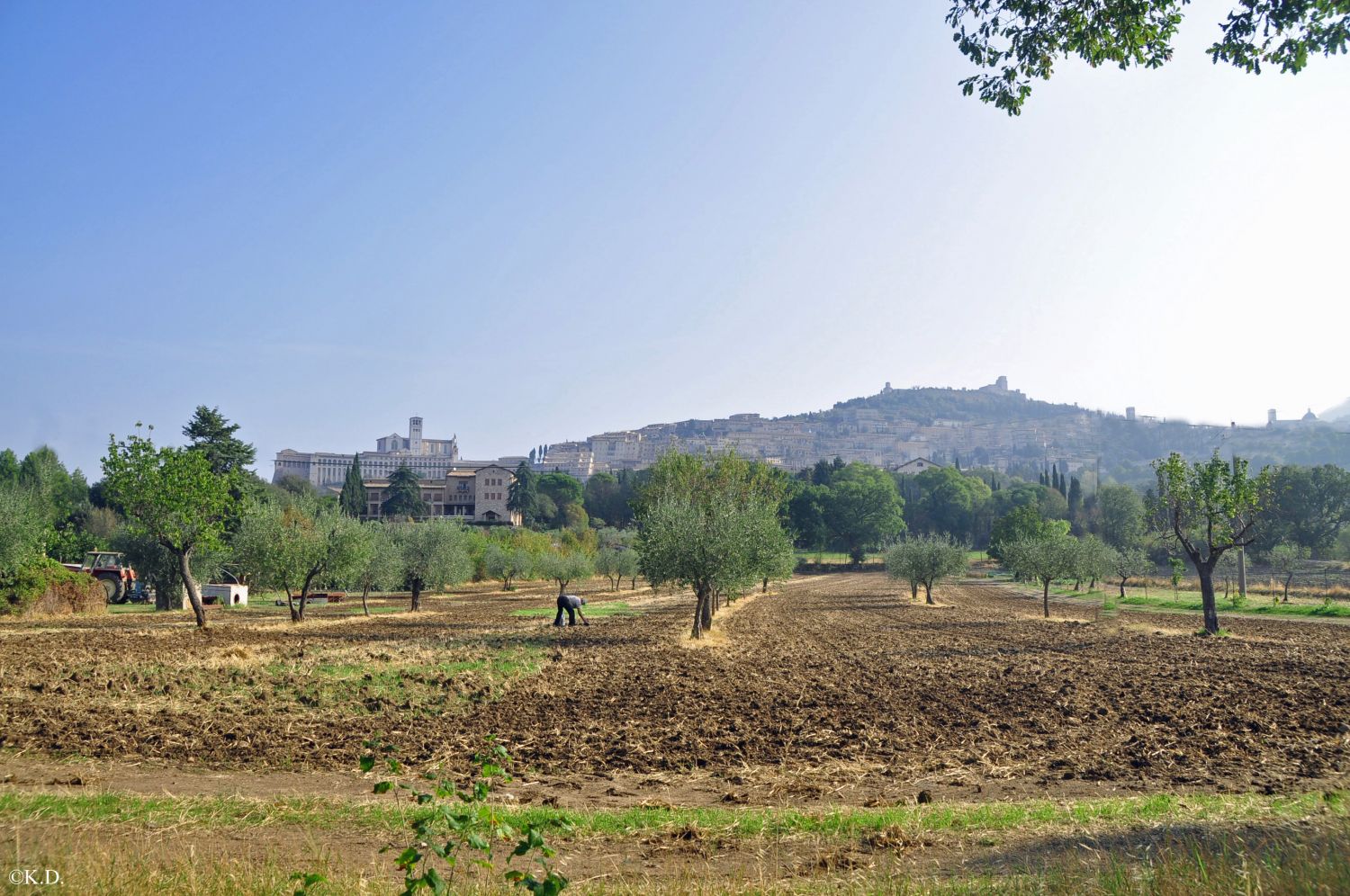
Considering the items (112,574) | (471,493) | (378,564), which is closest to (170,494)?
Answer: (378,564)

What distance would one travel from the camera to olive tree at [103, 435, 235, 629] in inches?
1356

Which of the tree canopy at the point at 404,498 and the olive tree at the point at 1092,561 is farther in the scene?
the tree canopy at the point at 404,498

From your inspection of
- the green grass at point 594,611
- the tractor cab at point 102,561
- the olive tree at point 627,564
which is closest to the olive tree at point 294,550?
the green grass at point 594,611

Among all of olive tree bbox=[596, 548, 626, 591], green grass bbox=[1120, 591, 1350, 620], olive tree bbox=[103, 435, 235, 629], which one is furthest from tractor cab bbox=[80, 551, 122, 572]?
green grass bbox=[1120, 591, 1350, 620]

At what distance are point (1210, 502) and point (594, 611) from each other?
32.4 meters

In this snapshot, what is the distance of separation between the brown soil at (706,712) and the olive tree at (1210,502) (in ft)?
12.3

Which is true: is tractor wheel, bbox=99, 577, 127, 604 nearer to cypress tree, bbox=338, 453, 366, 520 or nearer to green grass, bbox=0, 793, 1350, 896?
green grass, bbox=0, 793, 1350, 896

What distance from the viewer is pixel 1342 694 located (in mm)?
19562

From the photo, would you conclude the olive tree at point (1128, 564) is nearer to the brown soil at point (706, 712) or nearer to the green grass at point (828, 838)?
the brown soil at point (706, 712)

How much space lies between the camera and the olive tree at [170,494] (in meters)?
34.4

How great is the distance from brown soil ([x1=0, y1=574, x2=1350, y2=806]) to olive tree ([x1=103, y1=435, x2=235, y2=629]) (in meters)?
3.94

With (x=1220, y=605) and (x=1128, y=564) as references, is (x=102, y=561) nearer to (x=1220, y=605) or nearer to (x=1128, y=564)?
(x=1220, y=605)

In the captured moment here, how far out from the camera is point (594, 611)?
5247cm

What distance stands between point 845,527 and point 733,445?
88.3 metres
